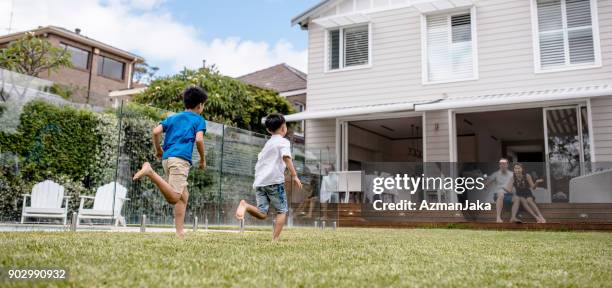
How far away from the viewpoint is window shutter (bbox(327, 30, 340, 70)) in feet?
47.0

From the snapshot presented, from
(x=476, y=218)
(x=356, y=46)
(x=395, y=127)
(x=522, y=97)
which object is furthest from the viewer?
(x=395, y=127)

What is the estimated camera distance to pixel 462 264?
9.75 ft

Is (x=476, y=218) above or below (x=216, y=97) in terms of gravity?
below

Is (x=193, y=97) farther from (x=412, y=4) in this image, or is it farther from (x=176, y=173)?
(x=412, y=4)

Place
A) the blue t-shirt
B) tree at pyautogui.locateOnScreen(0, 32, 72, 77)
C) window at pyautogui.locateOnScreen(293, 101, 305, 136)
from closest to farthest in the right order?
1. the blue t-shirt
2. tree at pyautogui.locateOnScreen(0, 32, 72, 77)
3. window at pyautogui.locateOnScreen(293, 101, 305, 136)

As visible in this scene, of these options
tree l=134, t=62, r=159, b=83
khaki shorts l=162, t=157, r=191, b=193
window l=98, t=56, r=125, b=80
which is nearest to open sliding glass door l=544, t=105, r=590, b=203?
khaki shorts l=162, t=157, r=191, b=193

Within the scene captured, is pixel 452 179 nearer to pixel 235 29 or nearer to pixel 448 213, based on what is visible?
pixel 448 213

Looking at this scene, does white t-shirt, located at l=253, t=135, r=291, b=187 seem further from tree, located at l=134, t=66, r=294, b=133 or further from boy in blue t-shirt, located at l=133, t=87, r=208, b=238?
tree, located at l=134, t=66, r=294, b=133

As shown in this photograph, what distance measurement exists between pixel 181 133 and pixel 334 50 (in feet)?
32.1

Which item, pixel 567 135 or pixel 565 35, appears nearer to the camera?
pixel 567 135

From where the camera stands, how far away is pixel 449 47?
12.9 m

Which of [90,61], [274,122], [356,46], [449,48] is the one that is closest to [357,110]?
[356,46]

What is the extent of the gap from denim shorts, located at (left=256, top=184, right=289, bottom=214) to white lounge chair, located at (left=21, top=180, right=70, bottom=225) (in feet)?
14.8

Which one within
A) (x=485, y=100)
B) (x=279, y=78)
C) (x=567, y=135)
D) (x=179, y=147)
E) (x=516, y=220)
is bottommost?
(x=516, y=220)
